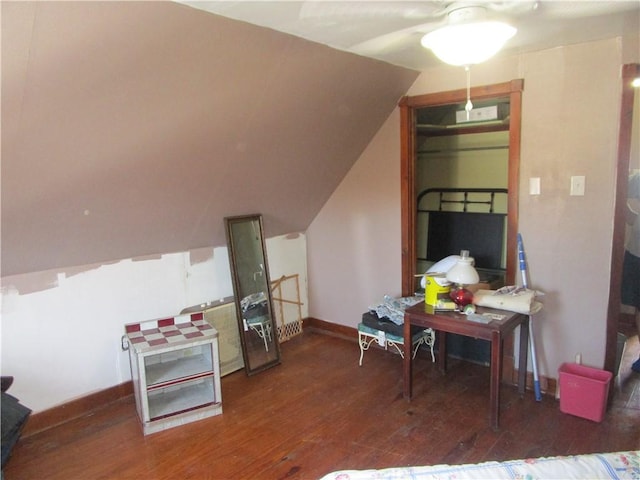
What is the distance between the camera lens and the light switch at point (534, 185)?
276 cm

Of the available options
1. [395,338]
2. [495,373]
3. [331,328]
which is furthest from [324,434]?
[331,328]

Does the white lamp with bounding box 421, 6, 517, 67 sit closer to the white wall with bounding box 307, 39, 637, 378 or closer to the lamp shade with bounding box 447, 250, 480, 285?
the white wall with bounding box 307, 39, 637, 378

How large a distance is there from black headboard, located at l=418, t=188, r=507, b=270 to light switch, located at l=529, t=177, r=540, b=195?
917 millimetres

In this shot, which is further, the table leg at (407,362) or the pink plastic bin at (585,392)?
the table leg at (407,362)

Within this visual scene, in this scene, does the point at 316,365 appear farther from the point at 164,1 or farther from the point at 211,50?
the point at 164,1

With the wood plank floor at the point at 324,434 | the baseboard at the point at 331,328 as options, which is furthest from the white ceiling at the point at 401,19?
the baseboard at the point at 331,328

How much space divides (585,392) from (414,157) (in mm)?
1829

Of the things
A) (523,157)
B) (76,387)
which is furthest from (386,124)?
(76,387)

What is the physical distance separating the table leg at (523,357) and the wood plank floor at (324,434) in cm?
7

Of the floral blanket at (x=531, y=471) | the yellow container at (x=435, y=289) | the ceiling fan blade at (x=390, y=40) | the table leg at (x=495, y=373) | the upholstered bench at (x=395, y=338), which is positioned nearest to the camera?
the floral blanket at (x=531, y=471)

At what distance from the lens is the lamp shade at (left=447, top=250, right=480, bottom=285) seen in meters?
2.64

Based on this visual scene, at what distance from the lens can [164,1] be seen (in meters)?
1.62

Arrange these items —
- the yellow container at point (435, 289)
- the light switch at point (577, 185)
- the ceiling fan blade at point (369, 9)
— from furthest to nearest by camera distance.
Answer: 1. the yellow container at point (435, 289)
2. the light switch at point (577, 185)
3. the ceiling fan blade at point (369, 9)

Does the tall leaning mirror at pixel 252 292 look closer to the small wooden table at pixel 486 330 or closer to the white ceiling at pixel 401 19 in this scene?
the small wooden table at pixel 486 330
